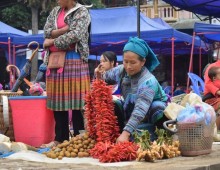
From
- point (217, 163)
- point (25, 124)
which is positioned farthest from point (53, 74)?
point (217, 163)

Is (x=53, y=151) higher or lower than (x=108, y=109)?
lower

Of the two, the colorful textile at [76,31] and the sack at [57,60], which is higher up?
the colorful textile at [76,31]

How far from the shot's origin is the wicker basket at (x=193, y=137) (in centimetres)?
443

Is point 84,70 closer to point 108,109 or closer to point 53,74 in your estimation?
Result: point 53,74

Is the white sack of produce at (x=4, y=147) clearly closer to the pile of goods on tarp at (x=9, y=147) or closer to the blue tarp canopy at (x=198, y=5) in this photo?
the pile of goods on tarp at (x=9, y=147)

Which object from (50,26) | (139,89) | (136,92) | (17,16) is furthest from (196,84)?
(17,16)

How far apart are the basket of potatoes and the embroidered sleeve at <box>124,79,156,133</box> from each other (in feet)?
1.54

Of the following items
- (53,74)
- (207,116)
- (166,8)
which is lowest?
(207,116)

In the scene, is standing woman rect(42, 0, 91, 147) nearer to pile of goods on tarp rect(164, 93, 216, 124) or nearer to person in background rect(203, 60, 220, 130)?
pile of goods on tarp rect(164, 93, 216, 124)

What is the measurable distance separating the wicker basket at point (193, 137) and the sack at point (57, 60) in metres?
1.43

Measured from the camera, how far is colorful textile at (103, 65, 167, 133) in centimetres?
433

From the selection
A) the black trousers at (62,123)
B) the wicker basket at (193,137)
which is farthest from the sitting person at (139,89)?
the black trousers at (62,123)

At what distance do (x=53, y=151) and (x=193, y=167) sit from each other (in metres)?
1.46

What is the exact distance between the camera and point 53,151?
4.57 metres
